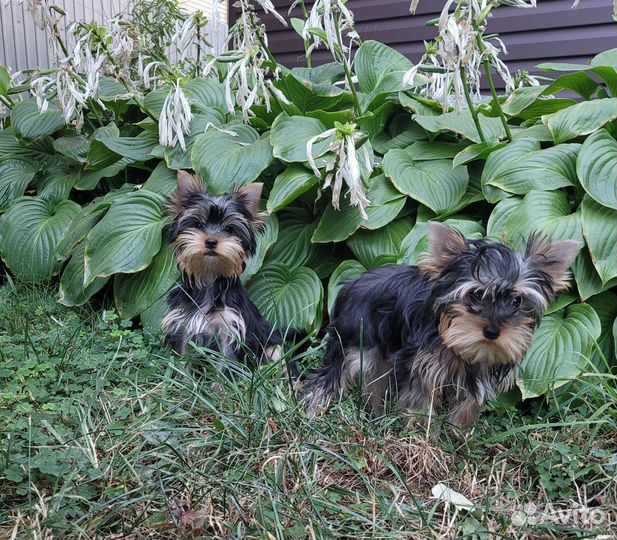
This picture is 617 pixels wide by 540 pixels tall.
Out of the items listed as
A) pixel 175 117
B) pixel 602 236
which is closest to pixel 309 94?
pixel 175 117

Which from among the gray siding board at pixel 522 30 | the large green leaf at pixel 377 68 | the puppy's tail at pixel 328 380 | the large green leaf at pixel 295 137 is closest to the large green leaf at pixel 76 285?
the large green leaf at pixel 295 137

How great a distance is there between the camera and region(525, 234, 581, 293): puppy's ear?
2949mm

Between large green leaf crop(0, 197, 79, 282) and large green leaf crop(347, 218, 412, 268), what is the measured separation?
2446mm

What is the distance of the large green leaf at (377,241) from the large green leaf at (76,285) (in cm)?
193

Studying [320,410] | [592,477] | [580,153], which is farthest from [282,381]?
[580,153]

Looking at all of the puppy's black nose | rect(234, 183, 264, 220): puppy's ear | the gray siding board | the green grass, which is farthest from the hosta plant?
the gray siding board

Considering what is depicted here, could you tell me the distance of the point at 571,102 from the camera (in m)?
4.78

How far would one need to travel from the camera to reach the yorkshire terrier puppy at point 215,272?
13.0ft

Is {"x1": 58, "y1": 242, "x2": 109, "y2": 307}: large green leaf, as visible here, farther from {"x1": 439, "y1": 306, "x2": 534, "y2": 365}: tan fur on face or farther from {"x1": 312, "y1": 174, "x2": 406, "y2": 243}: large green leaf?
{"x1": 439, "y1": 306, "x2": 534, "y2": 365}: tan fur on face

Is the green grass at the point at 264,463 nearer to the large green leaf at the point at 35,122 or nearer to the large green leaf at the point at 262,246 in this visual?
the large green leaf at the point at 262,246

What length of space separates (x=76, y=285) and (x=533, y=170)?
10.9ft

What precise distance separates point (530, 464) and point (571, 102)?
2.99 metres

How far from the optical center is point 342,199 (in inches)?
183

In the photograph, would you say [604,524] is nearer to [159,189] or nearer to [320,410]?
[320,410]
